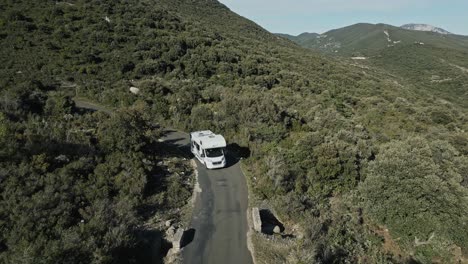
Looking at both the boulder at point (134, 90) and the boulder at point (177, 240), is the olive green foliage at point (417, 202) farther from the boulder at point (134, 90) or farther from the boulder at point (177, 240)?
the boulder at point (134, 90)

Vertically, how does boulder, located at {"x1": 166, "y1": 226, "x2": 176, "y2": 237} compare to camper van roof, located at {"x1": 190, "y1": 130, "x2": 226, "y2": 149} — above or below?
below

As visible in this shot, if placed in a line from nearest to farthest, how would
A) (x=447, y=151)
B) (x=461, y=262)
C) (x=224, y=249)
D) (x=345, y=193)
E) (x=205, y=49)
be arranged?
(x=224, y=249) → (x=461, y=262) → (x=345, y=193) → (x=447, y=151) → (x=205, y=49)

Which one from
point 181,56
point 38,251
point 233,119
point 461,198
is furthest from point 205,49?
point 38,251

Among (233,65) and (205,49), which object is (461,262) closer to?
(233,65)

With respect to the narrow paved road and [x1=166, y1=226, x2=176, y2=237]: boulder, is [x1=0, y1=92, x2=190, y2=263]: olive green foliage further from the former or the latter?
the narrow paved road

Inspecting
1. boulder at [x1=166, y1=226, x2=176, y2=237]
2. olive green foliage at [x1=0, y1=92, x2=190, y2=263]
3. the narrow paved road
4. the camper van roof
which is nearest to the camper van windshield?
the camper van roof

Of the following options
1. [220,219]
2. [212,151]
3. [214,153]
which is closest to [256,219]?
[220,219]

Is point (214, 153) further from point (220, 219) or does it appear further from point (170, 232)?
point (170, 232)

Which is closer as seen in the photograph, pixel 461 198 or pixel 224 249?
pixel 224 249
